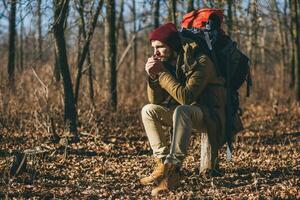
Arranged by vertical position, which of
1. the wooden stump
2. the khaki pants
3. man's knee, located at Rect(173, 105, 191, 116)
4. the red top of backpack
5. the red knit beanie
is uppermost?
the red top of backpack

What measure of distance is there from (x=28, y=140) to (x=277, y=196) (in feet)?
14.1

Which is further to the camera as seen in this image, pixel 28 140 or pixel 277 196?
pixel 28 140

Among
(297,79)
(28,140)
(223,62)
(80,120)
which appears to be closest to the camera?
(223,62)

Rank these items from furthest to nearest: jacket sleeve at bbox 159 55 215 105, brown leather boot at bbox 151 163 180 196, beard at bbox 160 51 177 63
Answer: beard at bbox 160 51 177 63 → jacket sleeve at bbox 159 55 215 105 → brown leather boot at bbox 151 163 180 196

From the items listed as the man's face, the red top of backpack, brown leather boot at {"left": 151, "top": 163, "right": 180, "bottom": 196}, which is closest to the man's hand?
the man's face

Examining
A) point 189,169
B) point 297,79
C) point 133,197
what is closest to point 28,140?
point 189,169

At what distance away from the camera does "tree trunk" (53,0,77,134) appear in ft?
23.8

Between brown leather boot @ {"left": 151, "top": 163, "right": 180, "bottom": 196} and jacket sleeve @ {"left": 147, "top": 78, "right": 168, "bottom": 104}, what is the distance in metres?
0.70

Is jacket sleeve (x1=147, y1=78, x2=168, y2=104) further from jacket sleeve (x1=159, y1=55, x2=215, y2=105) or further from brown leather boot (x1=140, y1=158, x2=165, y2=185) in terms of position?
brown leather boot (x1=140, y1=158, x2=165, y2=185)

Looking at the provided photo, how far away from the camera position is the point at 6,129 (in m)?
8.27

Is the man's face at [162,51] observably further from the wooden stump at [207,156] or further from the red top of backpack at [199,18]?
the wooden stump at [207,156]

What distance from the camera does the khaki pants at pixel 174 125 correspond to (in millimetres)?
4594

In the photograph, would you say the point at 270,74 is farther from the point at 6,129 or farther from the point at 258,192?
the point at 258,192

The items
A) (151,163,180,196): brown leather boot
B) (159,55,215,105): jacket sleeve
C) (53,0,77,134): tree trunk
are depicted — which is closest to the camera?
(151,163,180,196): brown leather boot
